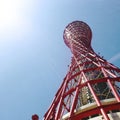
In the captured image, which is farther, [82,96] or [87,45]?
[87,45]

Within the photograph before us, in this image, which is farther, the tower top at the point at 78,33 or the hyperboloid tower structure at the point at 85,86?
the tower top at the point at 78,33

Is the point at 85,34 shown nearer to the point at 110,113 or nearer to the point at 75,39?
the point at 75,39

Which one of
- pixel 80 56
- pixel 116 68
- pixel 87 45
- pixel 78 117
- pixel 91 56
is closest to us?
pixel 78 117

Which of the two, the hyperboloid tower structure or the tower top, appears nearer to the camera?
the hyperboloid tower structure

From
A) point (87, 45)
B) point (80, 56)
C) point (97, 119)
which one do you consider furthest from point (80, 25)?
point (97, 119)

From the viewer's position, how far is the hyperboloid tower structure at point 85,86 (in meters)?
13.5

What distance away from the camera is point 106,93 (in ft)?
62.6

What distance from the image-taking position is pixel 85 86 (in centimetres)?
1791

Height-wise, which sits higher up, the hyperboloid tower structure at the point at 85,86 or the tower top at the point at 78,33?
the tower top at the point at 78,33

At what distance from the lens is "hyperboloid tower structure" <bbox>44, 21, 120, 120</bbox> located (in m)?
13.5

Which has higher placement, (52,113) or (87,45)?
(87,45)

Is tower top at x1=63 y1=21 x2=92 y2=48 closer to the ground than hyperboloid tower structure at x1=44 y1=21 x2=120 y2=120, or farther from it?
farther from it

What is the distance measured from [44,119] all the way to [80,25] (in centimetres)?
1670

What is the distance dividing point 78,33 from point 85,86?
12438mm
